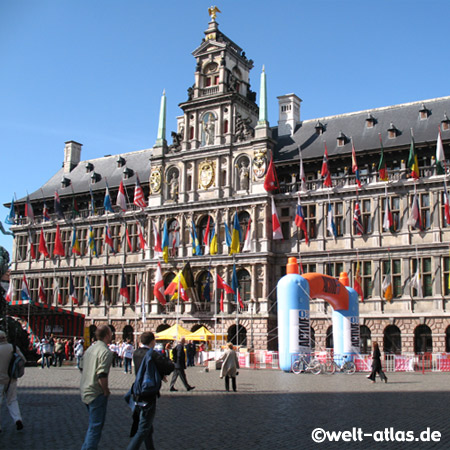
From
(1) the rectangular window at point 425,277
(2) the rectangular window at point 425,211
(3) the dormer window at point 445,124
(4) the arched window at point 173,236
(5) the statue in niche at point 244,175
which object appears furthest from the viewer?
(4) the arched window at point 173,236

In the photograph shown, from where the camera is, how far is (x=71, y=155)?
64.2 metres

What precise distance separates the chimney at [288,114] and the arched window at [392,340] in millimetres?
17879

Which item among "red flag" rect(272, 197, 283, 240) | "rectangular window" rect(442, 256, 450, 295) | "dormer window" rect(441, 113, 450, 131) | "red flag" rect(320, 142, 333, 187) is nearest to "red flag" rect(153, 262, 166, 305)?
"red flag" rect(272, 197, 283, 240)

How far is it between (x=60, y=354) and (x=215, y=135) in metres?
21.6

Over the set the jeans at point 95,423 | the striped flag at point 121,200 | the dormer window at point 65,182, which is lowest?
the jeans at point 95,423

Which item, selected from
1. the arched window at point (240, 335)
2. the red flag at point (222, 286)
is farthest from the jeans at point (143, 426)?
the arched window at point (240, 335)

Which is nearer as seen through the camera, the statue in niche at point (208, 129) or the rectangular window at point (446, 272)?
the rectangular window at point (446, 272)

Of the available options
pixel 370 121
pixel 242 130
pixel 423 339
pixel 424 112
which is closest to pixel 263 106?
pixel 242 130

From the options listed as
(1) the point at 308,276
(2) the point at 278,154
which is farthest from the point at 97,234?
(1) the point at 308,276

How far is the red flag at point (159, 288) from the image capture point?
46912 mm

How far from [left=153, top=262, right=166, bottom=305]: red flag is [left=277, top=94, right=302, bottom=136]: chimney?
49.8 ft

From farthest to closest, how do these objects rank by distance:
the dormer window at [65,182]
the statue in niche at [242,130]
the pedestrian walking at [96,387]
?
1. the dormer window at [65,182]
2. the statue in niche at [242,130]
3. the pedestrian walking at [96,387]

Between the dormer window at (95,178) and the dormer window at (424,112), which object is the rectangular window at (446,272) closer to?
the dormer window at (424,112)

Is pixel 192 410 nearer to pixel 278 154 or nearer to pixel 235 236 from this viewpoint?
→ pixel 235 236
